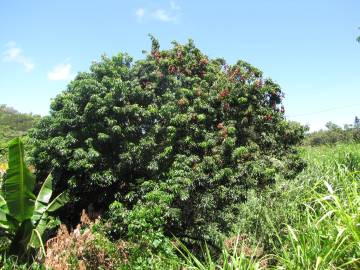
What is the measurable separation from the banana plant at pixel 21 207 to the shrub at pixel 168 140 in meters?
1.12

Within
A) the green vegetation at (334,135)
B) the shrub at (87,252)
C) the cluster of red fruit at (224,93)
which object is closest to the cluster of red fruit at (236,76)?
the cluster of red fruit at (224,93)

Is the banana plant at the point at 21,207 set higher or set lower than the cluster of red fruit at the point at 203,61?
lower

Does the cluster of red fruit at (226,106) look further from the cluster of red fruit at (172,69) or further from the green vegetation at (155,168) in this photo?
the cluster of red fruit at (172,69)

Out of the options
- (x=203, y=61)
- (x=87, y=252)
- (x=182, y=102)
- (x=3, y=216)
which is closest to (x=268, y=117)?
(x=203, y=61)

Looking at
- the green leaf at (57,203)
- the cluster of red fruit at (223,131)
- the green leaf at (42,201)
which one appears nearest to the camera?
the green leaf at (42,201)

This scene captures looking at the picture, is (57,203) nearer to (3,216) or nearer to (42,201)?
(42,201)

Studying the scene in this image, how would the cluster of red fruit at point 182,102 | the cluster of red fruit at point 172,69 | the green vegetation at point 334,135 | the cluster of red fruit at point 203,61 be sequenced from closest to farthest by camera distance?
1. the cluster of red fruit at point 182,102
2. the cluster of red fruit at point 172,69
3. the cluster of red fruit at point 203,61
4. the green vegetation at point 334,135

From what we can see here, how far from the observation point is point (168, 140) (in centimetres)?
1009

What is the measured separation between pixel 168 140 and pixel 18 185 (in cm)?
395

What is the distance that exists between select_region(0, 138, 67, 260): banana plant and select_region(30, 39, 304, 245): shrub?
1.12 meters

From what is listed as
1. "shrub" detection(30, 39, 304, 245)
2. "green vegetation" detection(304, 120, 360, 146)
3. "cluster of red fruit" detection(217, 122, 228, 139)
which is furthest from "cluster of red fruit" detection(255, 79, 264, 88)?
"green vegetation" detection(304, 120, 360, 146)

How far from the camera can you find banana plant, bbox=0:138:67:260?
7957 mm

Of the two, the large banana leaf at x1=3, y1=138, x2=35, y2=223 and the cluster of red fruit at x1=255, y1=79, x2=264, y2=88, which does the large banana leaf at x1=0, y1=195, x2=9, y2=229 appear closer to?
the large banana leaf at x1=3, y1=138, x2=35, y2=223

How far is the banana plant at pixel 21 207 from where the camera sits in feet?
26.1
